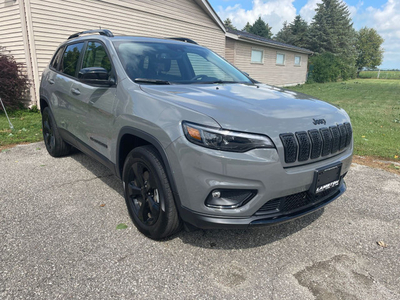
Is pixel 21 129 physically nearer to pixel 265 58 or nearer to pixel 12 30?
pixel 12 30

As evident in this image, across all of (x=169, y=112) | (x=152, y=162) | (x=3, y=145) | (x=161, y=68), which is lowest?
(x=3, y=145)

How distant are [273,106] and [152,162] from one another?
3.53 feet

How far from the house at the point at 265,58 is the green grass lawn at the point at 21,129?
1189 cm

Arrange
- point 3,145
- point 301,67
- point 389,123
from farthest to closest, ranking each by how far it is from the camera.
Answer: point 301,67, point 389,123, point 3,145

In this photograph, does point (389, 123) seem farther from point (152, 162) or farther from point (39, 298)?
point (39, 298)

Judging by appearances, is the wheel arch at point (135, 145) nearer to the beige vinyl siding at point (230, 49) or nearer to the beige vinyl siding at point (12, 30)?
the beige vinyl siding at point (12, 30)

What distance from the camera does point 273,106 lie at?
252 centimetres

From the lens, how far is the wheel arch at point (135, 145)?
2.32 meters

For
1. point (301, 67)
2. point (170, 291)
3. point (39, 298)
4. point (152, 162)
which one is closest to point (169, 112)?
point (152, 162)

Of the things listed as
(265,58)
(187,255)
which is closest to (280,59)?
(265,58)

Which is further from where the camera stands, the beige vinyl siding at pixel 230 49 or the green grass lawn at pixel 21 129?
the beige vinyl siding at pixel 230 49

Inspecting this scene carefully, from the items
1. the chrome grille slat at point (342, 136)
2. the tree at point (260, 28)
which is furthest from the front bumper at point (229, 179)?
the tree at point (260, 28)

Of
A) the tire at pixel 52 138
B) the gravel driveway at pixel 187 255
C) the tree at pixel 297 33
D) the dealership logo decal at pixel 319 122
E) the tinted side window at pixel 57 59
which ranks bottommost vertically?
the gravel driveway at pixel 187 255

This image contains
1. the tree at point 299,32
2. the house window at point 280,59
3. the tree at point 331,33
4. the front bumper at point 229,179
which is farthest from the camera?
the tree at point 299,32
